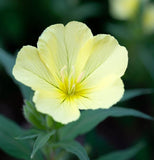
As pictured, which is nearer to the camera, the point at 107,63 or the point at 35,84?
the point at 35,84

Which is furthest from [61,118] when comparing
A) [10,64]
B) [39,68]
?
[10,64]

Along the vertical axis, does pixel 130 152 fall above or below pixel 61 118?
below

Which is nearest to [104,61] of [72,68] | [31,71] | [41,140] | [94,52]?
[94,52]

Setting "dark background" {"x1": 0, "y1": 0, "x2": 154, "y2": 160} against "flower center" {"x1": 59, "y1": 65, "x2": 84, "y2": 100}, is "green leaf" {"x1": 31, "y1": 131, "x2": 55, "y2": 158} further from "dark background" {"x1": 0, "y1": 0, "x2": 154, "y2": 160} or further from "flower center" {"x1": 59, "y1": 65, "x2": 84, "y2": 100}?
"dark background" {"x1": 0, "y1": 0, "x2": 154, "y2": 160}

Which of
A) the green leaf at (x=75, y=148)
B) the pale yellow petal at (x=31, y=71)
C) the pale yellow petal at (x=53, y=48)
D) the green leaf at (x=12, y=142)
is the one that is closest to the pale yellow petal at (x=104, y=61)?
the pale yellow petal at (x=53, y=48)

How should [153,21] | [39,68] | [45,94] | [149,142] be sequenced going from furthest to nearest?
[153,21], [149,142], [39,68], [45,94]

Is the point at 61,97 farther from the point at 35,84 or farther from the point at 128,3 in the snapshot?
the point at 128,3

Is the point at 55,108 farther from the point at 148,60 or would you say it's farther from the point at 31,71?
the point at 148,60
